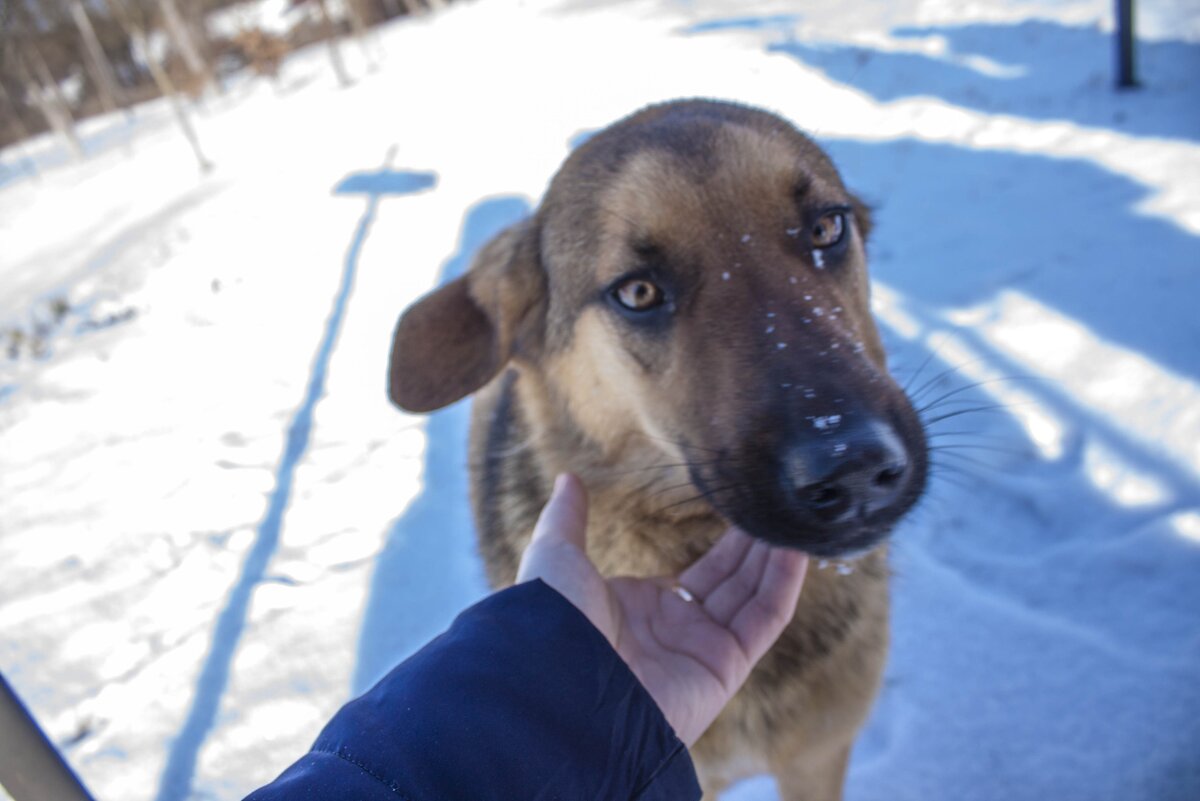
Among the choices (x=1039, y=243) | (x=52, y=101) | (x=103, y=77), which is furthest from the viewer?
(x=103, y=77)

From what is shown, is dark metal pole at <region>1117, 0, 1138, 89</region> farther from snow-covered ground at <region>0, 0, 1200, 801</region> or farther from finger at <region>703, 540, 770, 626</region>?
finger at <region>703, 540, 770, 626</region>

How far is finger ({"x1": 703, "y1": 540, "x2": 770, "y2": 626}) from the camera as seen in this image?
5.66 ft

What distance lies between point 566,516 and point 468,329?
2.29 feet

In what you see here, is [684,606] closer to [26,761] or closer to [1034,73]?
[26,761]

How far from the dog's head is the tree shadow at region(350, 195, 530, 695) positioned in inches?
53.2

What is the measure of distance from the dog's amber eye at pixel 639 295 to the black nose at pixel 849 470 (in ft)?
2.04

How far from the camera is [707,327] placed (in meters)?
1.55

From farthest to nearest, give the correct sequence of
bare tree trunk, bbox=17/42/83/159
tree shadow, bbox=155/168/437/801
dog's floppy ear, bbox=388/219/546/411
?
1. bare tree trunk, bbox=17/42/83/159
2. tree shadow, bbox=155/168/437/801
3. dog's floppy ear, bbox=388/219/546/411

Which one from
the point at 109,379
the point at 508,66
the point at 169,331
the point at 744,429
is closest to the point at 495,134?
the point at 508,66

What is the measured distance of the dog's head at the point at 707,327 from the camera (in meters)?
1.27

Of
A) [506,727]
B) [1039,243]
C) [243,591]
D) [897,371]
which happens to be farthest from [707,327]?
[1039,243]

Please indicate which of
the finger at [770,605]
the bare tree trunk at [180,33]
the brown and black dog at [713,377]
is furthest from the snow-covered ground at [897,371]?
the bare tree trunk at [180,33]

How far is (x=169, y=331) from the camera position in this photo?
608 cm

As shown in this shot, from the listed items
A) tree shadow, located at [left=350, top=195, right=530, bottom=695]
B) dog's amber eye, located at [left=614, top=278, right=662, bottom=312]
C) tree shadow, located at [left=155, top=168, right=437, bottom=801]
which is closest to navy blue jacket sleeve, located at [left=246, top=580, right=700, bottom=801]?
dog's amber eye, located at [left=614, top=278, right=662, bottom=312]
